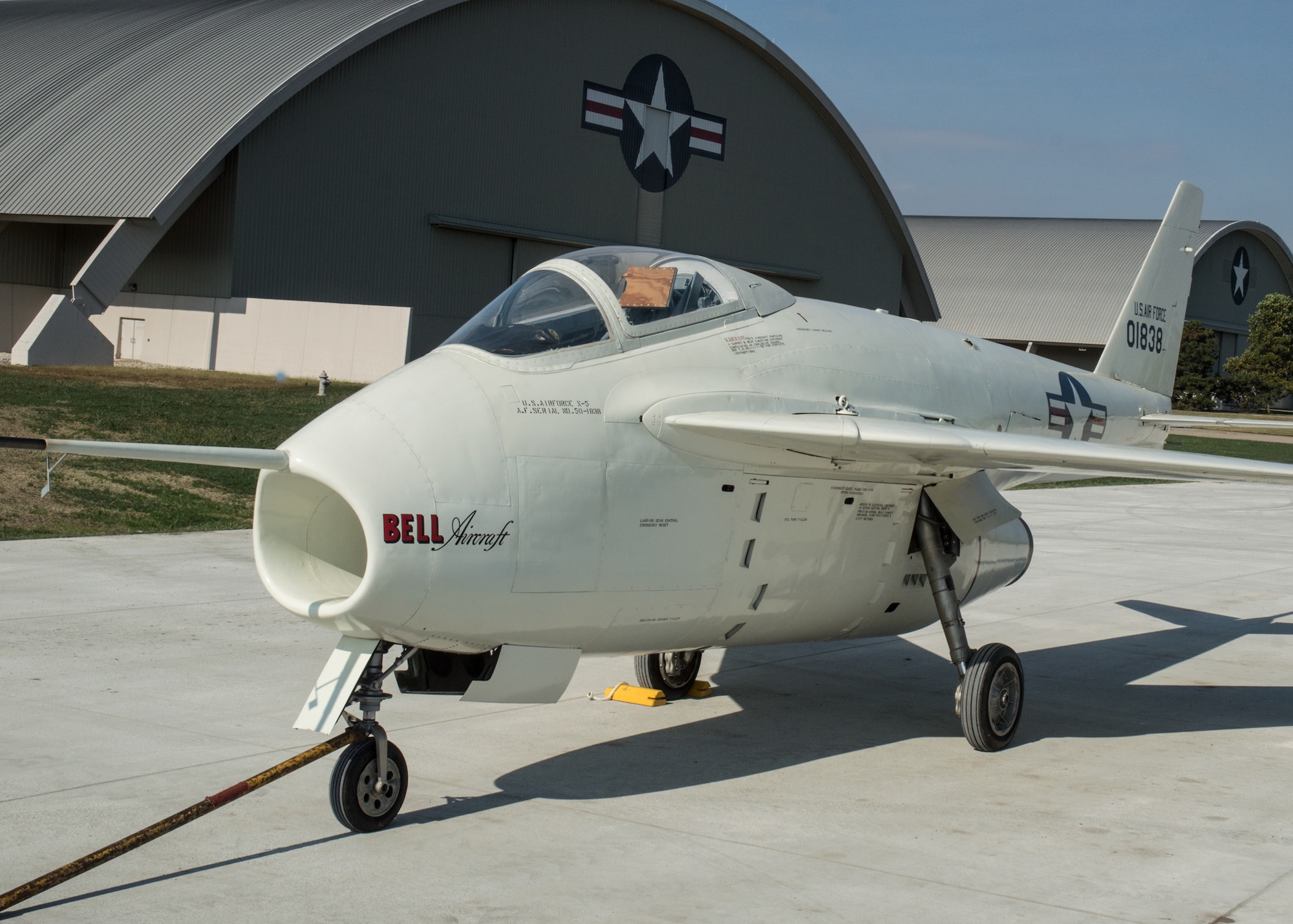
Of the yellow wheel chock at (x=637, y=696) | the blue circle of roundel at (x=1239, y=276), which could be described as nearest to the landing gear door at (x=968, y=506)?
the yellow wheel chock at (x=637, y=696)

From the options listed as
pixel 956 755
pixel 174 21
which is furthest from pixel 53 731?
pixel 174 21

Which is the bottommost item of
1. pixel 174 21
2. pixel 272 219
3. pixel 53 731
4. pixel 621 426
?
pixel 53 731

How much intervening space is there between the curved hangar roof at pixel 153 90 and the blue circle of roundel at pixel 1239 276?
169 feet

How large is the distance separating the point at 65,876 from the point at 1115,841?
15.3ft

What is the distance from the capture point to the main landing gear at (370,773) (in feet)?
19.0

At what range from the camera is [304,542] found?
6.15 m

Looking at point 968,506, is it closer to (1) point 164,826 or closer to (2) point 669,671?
(2) point 669,671

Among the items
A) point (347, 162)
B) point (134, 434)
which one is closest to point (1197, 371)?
point (347, 162)

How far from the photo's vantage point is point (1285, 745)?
8.21 m

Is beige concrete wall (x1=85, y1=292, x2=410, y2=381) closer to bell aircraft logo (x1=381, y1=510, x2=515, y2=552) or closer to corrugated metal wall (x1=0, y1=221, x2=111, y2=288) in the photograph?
corrugated metal wall (x1=0, y1=221, x2=111, y2=288)

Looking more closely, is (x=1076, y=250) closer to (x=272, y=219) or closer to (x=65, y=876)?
(x=272, y=219)

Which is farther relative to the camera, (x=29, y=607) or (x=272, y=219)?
(x=272, y=219)

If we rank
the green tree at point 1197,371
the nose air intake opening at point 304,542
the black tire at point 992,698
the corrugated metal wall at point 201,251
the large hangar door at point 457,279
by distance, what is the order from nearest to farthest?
the nose air intake opening at point 304,542
the black tire at point 992,698
the corrugated metal wall at point 201,251
the large hangar door at point 457,279
the green tree at point 1197,371

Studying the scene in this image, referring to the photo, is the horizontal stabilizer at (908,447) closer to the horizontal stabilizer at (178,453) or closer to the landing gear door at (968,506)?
the landing gear door at (968,506)
